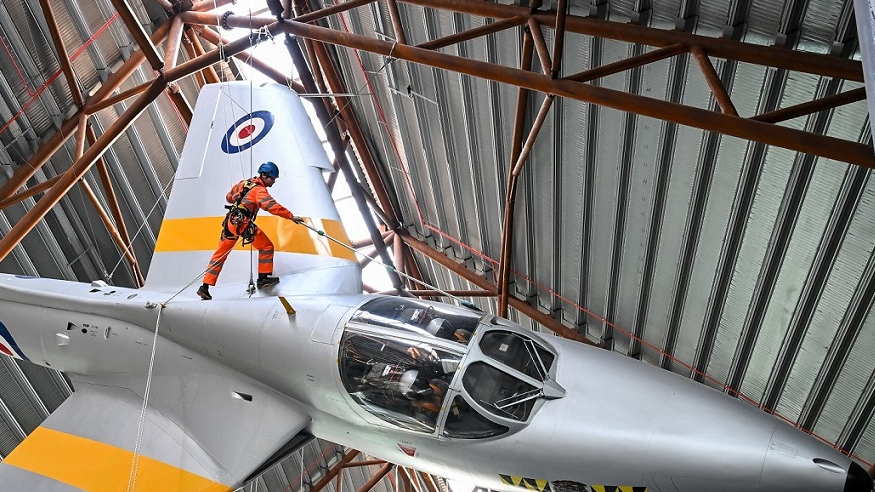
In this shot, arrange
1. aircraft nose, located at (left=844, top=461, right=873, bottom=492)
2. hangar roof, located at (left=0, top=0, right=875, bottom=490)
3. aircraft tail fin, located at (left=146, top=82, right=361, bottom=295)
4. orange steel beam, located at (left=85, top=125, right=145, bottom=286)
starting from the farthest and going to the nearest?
orange steel beam, located at (left=85, top=125, right=145, bottom=286), aircraft tail fin, located at (left=146, top=82, right=361, bottom=295), hangar roof, located at (left=0, top=0, right=875, bottom=490), aircraft nose, located at (left=844, top=461, right=873, bottom=492)

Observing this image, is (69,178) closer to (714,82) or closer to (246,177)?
(246,177)

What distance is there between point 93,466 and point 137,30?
804cm

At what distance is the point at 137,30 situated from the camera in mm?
14031

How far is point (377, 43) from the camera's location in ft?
39.5

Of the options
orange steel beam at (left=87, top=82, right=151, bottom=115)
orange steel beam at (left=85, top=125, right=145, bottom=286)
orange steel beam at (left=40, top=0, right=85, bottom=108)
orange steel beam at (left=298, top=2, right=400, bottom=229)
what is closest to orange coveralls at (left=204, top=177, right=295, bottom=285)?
orange steel beam at (left=40, top=0, right=85, bottom=108)

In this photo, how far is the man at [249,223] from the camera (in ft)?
31.0

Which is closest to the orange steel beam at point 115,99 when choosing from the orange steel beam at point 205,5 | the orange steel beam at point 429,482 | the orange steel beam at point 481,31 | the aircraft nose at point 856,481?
the orange steel beam at point 205,5

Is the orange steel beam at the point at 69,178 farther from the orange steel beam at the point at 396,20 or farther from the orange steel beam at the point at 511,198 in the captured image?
the orange steel beam at the point at 511,198

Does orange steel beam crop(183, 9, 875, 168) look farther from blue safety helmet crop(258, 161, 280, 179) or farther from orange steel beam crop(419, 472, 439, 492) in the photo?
orange steel beam crop(419, 472, 439, 492)

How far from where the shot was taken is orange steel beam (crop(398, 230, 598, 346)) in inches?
593

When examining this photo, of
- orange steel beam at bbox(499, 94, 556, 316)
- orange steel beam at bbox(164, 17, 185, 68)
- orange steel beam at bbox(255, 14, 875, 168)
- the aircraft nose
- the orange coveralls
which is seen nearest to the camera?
the aircraft nose

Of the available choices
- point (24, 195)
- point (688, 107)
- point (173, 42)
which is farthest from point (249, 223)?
point (173, 42)

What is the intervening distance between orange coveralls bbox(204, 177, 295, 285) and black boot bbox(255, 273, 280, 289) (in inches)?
1.8

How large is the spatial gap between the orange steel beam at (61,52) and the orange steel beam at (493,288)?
26.5ft
